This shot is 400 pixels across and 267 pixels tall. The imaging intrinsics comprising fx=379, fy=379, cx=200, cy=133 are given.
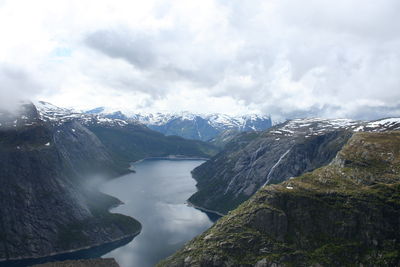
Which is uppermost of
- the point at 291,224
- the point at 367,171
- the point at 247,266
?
the point at 367,171

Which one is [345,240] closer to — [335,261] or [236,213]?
[335,261]

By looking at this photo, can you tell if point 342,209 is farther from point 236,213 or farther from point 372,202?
point 236,213

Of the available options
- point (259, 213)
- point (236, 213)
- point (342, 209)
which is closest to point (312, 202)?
point (342, 209)

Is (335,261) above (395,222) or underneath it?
underneath

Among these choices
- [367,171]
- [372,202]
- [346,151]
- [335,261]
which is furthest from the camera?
[346,151]

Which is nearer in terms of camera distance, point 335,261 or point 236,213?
point 335,261

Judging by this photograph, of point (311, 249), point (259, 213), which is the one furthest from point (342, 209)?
point (259, 213)

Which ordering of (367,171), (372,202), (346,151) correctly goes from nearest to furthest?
(372,202)
(367,171)
(346,151)
